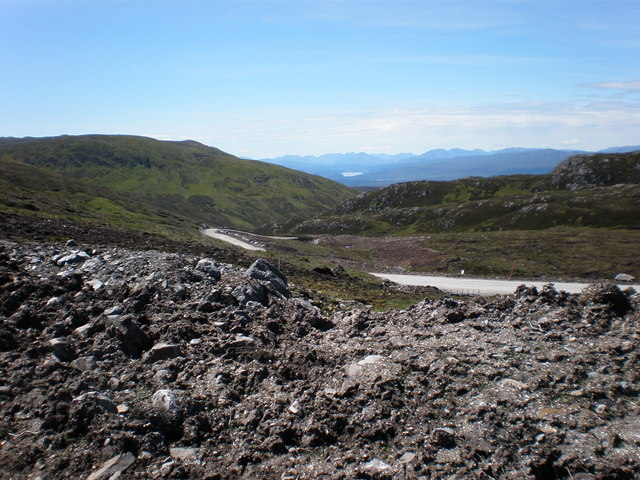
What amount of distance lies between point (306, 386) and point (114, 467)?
5.71m

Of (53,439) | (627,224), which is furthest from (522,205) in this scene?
(53,439)

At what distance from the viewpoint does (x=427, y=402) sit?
11.8 meters

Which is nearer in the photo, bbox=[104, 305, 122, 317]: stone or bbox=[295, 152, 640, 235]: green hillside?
bbox=[104, 305, 122, 317]: stone

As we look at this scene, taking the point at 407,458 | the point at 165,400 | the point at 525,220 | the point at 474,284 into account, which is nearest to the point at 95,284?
the point at 165,400

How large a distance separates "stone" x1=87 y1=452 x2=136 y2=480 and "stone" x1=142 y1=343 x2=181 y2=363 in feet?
14.8

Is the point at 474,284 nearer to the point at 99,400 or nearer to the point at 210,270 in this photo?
the point at 210,270

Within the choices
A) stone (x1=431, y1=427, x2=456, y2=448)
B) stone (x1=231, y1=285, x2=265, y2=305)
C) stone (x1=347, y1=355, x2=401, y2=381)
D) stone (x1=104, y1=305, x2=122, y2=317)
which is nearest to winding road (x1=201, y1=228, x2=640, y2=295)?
stone (x1=231, y1=285, x2=265, y2=305)

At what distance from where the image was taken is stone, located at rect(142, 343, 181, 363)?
48.2 feet

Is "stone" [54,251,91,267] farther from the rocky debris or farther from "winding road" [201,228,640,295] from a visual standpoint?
"winding road" [201,228,640,295]

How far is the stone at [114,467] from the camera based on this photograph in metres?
9.87

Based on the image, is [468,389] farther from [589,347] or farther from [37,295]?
[37,295]

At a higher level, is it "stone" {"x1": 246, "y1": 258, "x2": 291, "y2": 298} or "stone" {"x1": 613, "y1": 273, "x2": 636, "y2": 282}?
"stone" {"x1": 246, "y1": 258, "x2": 291, "y2": 298}

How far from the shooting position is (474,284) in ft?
168

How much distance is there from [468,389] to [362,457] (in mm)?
4240
